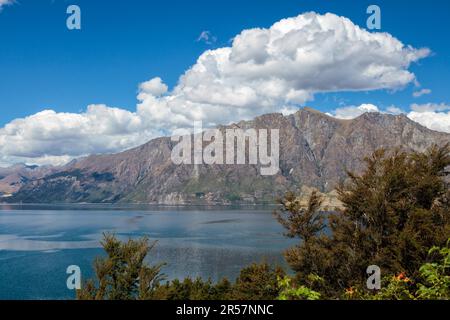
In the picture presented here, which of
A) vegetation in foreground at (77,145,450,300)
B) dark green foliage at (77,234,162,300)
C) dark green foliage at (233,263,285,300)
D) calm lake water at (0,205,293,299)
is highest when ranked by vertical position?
vegetation in foreground at (77,145,450,300)

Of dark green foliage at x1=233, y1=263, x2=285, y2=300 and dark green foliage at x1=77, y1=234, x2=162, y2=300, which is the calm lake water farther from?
dark green foliage at x1=77, y1=234, x2=162, y2=300

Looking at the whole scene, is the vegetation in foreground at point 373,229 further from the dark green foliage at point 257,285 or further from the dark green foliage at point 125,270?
the dark green foliage at point 257,285

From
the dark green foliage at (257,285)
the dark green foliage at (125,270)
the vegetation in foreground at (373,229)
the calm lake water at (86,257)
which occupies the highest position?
the vegetation in foreground at (373,229)

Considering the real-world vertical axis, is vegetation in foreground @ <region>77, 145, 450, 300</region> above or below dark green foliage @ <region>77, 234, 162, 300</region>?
above

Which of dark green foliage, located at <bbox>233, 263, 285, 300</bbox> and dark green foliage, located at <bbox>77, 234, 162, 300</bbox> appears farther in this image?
dark green foliage, located at <bbox>233, 263, 285, 300</bbox>

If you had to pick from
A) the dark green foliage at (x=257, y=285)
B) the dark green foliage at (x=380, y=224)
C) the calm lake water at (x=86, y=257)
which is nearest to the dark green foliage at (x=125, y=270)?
the dark green foliage at (x=257, y=285)

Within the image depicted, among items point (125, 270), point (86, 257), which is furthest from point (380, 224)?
point (86, 257)

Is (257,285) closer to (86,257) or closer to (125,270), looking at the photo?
(125,270)

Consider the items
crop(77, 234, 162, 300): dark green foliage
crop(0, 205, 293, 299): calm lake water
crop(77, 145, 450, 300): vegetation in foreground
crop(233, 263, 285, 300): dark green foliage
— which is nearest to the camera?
crop(77, 145, 450, 300): vegetation in foreground

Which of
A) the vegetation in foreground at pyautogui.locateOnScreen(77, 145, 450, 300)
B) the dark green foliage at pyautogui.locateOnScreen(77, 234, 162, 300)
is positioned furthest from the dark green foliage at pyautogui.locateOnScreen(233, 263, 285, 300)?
the dark green foliage at pyautogui.locateOnScreen(77, 234, 162, 300)

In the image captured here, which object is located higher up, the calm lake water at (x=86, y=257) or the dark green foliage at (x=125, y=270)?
the dark green foliage at (x=125, y=270)
